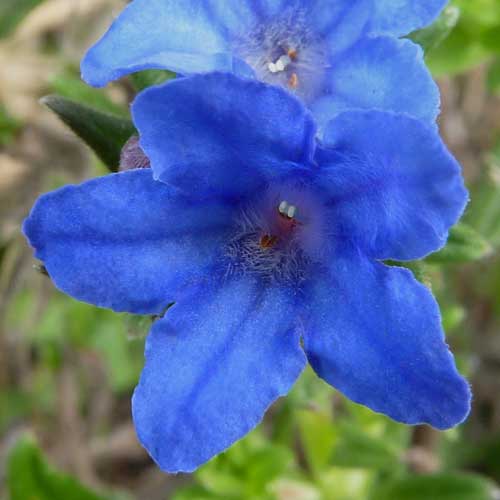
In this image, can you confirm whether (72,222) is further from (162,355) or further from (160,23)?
(160,23)

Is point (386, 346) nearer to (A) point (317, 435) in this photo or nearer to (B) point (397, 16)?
(B) point (397, 16)

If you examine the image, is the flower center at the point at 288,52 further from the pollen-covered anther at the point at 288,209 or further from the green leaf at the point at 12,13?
the green leaf at the point at 12,13

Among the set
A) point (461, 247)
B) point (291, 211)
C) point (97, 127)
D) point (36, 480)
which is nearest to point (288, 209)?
point (291, 211)

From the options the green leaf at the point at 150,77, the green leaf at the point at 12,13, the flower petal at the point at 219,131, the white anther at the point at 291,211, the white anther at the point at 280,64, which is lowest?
the green leaf at the point at 12,13

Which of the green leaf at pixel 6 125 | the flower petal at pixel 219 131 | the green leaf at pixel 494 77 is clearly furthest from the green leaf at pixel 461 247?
the green leaf at pixel 6 125

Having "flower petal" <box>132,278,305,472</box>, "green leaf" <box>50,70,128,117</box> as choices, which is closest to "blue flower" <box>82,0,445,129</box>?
"flower petal" <box>132,278,305,472</box>

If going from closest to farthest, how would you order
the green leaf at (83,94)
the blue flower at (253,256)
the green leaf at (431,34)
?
the blue flower at (253,256) → the green leaf at (431,34) → the green leaf at (83,94)
